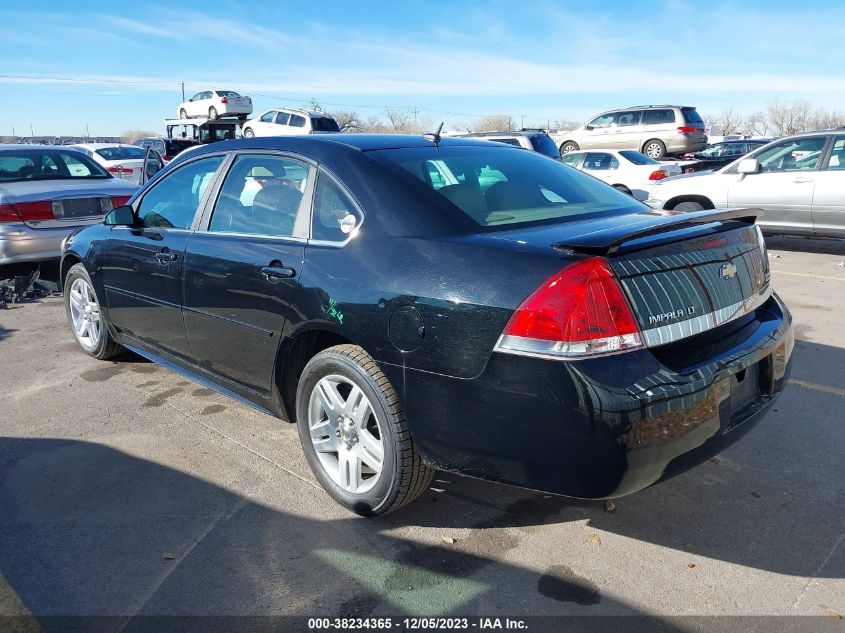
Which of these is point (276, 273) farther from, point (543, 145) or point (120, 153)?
point (120, 153)

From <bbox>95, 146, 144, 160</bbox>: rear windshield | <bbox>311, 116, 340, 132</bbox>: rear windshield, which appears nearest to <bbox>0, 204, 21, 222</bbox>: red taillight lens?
<bbox>95, 146, 144, 160</bbox>: rear windshield

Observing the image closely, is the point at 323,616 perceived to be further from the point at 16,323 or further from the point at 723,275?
the point at 16,323

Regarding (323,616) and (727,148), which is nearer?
(323,616)

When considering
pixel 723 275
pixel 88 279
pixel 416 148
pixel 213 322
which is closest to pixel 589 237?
pixel 723 275

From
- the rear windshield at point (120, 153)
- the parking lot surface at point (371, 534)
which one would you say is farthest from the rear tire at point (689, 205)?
the rear windshield at point (120, 153)

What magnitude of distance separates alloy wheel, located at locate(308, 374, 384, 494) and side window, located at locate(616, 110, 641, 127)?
841 inches

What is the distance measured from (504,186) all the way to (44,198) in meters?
6.01

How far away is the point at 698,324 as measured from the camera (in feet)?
8.56

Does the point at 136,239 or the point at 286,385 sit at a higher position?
the point at 136,239

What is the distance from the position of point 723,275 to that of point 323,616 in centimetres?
200

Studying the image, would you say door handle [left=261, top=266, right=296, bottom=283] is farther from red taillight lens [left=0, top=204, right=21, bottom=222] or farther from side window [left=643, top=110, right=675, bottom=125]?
side window [left=643, top=110, right=675, bottom=125]

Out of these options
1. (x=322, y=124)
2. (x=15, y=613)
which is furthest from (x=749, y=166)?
(x=322, y=124)

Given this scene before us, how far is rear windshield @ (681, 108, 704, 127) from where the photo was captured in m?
21.6

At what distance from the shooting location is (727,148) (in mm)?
24328
